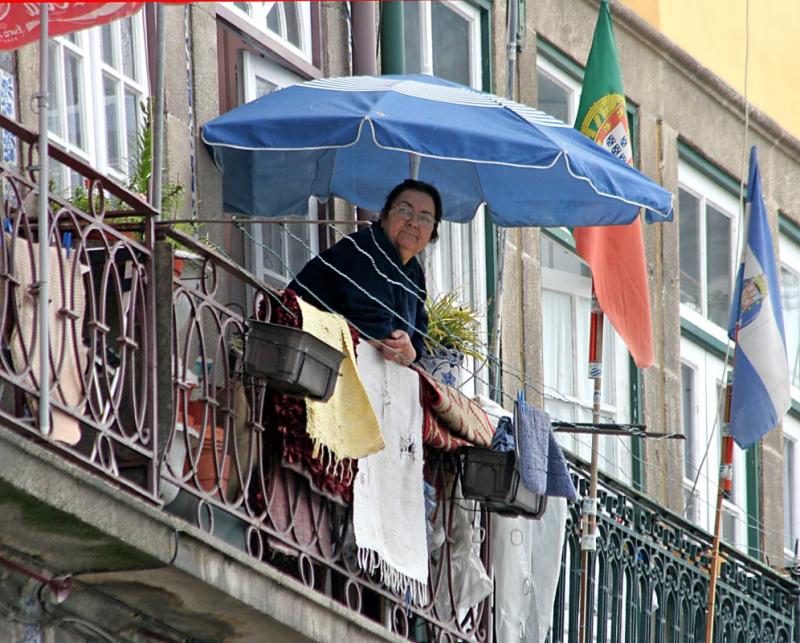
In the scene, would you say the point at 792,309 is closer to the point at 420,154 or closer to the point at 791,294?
the point at 791,294

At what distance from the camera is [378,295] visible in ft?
37.7

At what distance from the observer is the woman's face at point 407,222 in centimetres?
1188

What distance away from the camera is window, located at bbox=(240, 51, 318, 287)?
12.9 m

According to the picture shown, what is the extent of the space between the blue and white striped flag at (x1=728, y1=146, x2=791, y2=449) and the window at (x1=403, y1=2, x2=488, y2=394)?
135cm

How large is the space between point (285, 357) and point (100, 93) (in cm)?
207

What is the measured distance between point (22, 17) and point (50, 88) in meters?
1.58

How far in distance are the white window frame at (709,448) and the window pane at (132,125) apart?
6.18m

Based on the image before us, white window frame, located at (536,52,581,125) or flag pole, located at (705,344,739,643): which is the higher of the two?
white window frame, located at (536,52,581,125)

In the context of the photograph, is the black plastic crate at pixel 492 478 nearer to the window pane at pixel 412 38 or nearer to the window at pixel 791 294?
the window pane at pixel 412 38

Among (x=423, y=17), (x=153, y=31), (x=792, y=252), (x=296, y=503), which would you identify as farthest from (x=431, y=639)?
(x=792, y=252)

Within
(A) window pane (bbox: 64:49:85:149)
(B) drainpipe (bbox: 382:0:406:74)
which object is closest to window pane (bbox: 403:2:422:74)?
(B) drainpipe (bbox: 382:0:406:74)

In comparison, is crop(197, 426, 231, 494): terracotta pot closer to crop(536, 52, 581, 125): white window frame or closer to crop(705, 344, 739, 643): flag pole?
crop(705, 344, 739, 643): flag pole

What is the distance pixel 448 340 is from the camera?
1271cm

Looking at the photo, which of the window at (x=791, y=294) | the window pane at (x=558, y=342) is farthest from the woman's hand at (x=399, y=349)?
the window at (x=791, y=294)
